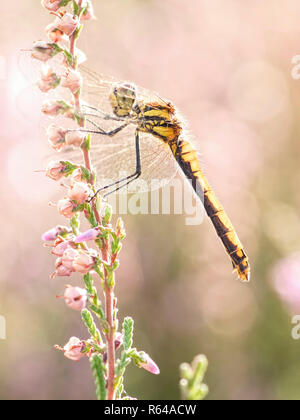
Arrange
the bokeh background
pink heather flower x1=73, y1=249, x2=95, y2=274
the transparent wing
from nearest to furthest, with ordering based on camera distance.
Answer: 1. pink heather flower x1=73, y1=249, x2=95, y2=274
2. the transparent wing
3. the bokeh background

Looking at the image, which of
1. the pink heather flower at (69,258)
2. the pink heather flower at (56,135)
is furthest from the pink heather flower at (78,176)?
the pink heather flower at (69,258)

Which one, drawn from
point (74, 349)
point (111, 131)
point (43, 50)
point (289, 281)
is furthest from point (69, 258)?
point (289, 281)

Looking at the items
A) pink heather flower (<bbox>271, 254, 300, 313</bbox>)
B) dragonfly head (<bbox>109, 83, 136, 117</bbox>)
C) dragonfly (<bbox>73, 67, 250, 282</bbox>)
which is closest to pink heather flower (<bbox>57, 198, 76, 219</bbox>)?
dragonfly (<bbox>73, 67, 250, 282</bbox>)

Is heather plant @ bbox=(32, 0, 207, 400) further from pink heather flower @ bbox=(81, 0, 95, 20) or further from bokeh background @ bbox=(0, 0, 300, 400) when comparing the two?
bokeh background @ bbox=(0, 0, 300, 400)

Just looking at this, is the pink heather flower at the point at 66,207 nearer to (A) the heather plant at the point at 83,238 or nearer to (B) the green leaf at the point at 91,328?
(A) the heather plant at the point at 83,238

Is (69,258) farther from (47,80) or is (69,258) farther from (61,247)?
(47,80)

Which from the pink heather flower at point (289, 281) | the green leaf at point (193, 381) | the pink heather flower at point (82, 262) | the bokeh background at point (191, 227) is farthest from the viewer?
the bokeh background at point (191, 227)
